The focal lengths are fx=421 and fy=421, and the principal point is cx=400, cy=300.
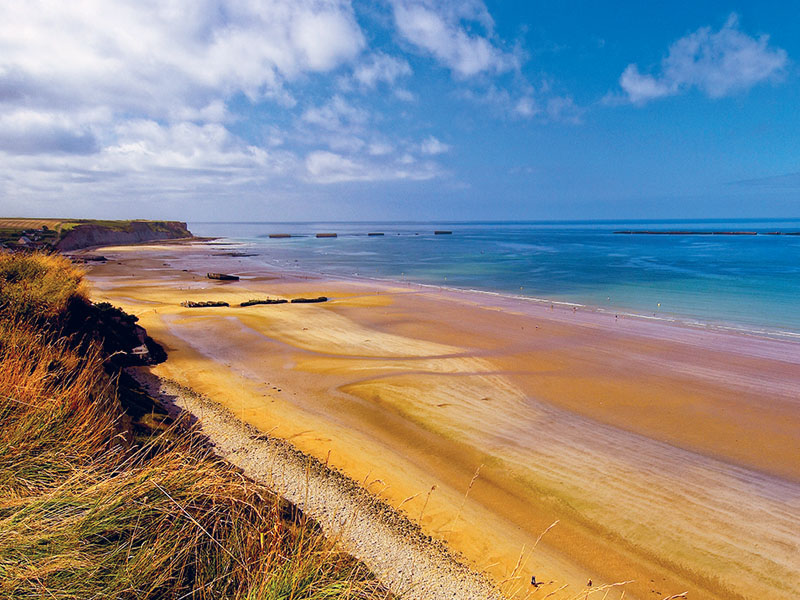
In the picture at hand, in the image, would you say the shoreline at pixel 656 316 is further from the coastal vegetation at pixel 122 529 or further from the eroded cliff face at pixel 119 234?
the eroded cliff face at pixel 119 234

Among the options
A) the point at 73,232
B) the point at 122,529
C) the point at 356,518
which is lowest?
the point at 356,518

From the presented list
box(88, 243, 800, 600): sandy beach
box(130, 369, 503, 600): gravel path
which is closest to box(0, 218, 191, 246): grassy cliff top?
box(88, 243, 800, 600): sandy beach

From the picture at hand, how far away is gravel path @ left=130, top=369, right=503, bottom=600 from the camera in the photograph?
5.00 meters

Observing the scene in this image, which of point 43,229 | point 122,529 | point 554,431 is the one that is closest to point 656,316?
point 554,431

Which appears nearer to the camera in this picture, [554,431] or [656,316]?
[554,431]

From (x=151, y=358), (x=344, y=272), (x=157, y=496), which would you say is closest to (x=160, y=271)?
(x=344, y=272)

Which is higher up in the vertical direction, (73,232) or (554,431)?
(73,232)

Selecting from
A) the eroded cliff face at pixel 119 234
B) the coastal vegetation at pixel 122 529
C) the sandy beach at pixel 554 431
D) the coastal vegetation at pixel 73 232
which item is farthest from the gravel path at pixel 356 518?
the eroded cliff face at pixel 119 234

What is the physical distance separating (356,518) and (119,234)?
104m

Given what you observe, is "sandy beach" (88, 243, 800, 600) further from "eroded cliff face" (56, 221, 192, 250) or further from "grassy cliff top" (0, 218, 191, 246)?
"eroded cliff face" (56, 221, 192, 250)

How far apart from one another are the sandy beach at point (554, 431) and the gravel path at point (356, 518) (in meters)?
0.36

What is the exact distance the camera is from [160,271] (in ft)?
142

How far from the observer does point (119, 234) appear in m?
89.6

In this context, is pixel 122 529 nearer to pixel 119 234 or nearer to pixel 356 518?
pixel 356 518
